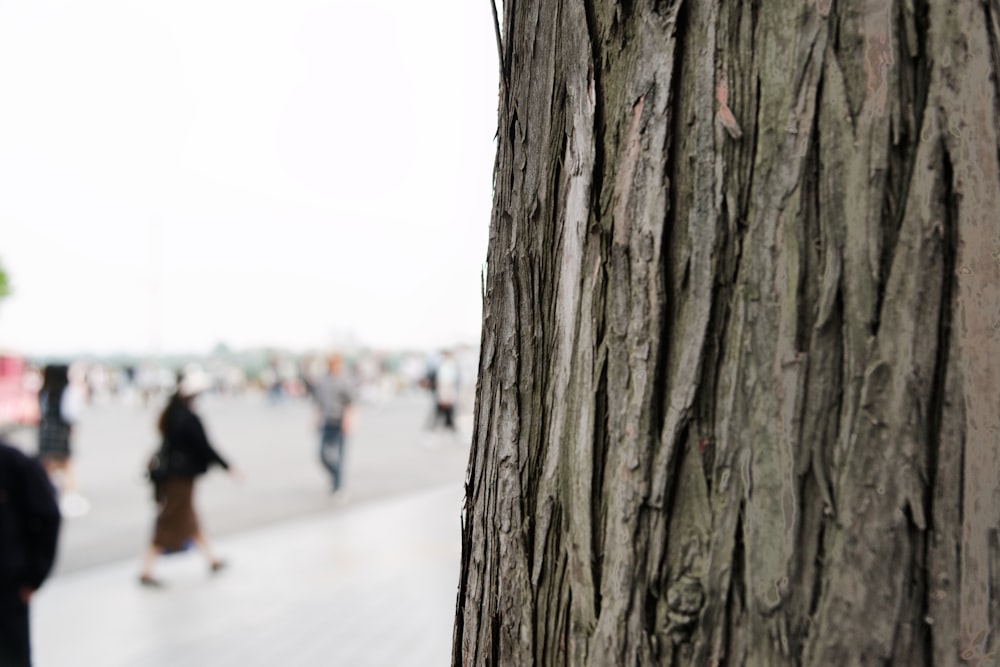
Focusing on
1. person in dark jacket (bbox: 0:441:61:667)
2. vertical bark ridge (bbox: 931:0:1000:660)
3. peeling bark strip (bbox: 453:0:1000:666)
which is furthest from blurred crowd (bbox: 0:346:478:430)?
vertical bark ridge (bbox: 931:0:1000:660)

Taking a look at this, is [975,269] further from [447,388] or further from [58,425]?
[447,388]

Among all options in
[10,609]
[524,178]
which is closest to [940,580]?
[524,178]

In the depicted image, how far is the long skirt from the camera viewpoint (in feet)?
23.0

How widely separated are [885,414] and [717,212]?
0.30m

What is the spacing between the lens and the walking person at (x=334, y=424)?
10695mm

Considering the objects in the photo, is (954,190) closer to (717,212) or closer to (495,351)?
(717,212)

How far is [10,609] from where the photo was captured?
12.8 feet

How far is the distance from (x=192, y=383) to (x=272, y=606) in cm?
193

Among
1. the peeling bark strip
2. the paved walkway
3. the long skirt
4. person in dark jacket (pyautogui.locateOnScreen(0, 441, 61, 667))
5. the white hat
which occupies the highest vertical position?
the peeling bark strip

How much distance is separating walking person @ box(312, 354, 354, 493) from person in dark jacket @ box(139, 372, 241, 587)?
3.40 m

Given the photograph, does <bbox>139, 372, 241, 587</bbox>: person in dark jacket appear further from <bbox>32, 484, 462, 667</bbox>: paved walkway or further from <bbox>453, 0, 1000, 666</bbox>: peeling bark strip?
<bbox>453, 0, 1000, 666</bbox>: peeling bark strip

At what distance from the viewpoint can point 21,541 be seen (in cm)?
400

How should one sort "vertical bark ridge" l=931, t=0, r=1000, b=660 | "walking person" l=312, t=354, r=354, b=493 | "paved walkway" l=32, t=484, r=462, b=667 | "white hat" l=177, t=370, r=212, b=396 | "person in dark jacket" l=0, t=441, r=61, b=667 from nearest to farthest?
"vertical bark ridge" l=931, t=0, r=1000, b=660
"person in dark jacket" l=0, t=441, r=61, b=667
"paved walkway" l=32, t=484, r=462, b=667
"white hat" l=177, t=370, r=212, b=396
"walking person" l=312, t=354, r=354, b=493

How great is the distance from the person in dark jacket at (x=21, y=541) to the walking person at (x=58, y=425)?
20.8 feet
